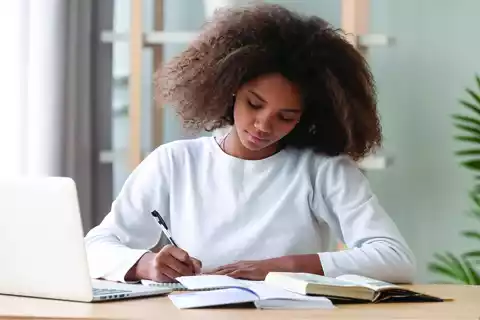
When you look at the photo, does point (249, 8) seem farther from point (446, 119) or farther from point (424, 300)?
point (446, 119)

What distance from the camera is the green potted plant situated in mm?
2684

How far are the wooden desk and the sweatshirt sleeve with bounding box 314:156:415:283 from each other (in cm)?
36

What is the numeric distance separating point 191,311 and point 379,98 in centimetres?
187

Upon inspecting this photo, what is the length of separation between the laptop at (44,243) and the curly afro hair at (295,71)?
27.8 inches

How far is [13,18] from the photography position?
259cm

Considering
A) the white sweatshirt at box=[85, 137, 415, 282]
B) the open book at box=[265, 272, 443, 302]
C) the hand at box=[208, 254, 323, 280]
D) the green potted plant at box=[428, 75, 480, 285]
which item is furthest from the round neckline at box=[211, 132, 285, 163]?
the green potted plant at box=[428, 75, 480, 285]

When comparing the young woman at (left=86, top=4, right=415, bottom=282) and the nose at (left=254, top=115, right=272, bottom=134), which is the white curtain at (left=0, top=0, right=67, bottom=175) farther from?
the nose at (left=254, top=115, right=272, bottom=134)

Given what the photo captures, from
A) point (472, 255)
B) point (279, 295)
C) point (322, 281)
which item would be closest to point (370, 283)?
point (322, 281)

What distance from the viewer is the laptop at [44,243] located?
133 cm

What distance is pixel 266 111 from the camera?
1.90 metres

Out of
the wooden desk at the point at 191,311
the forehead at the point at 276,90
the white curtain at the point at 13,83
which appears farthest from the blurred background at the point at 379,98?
the wooden desk at the point at 191,311

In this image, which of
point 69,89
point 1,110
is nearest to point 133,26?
point 69,89

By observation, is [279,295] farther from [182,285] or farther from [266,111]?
[266,111]

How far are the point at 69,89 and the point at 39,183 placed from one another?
5.02 ft
